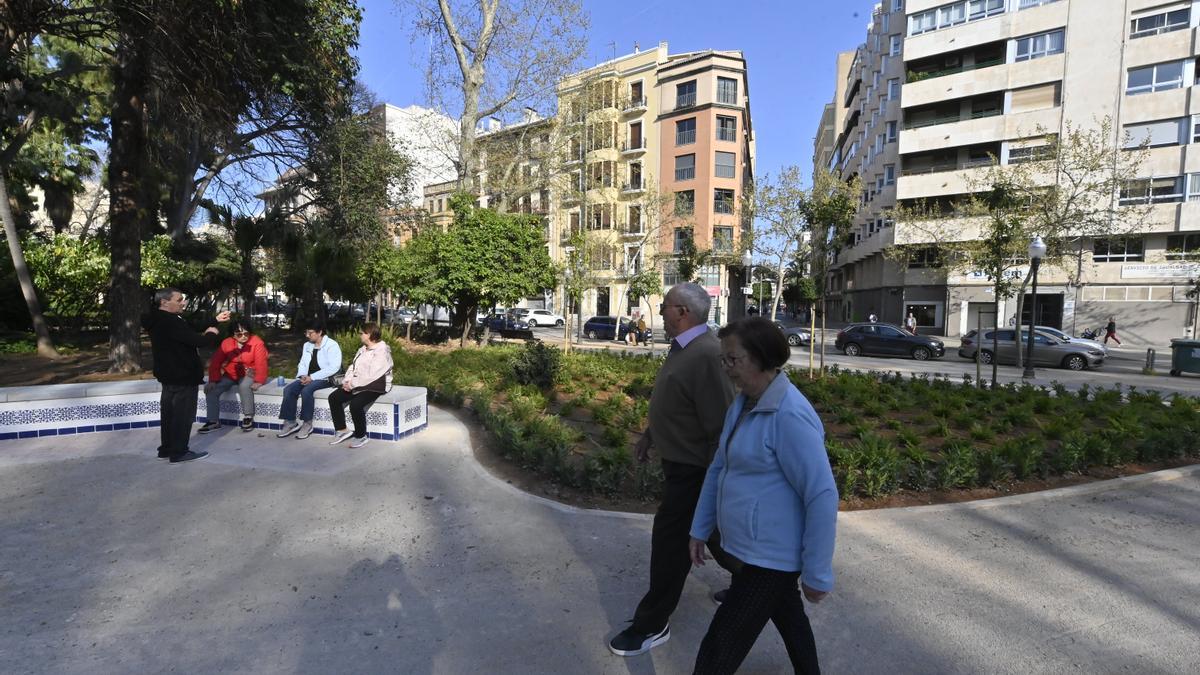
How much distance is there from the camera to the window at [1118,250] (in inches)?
1236

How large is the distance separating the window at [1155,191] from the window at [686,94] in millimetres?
26442

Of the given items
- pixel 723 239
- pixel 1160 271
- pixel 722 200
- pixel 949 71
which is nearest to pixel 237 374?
pixel 723 239

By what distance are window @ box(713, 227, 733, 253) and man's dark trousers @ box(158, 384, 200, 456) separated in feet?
114

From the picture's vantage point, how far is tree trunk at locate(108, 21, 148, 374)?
1000 cm

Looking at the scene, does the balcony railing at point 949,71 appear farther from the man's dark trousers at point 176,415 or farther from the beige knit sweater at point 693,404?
the man's dark trousers at point 176,415

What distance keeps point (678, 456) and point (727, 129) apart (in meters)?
45.2

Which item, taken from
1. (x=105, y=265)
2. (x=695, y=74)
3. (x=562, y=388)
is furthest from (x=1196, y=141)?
(x=105, y=265)

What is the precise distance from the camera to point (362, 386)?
6.22m

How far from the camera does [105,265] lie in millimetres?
16125

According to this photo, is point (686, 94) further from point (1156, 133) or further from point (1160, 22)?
point (1156, 133)

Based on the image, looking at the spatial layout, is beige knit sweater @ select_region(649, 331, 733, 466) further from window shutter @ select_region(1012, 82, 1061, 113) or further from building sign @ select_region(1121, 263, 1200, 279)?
window shutter @ select_region(1012, 82, 1061, 113)

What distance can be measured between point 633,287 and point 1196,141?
29.2 m

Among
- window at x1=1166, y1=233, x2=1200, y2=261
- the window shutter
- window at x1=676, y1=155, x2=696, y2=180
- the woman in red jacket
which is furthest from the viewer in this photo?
window at x1=676, y1=155, x2=696, y2=180

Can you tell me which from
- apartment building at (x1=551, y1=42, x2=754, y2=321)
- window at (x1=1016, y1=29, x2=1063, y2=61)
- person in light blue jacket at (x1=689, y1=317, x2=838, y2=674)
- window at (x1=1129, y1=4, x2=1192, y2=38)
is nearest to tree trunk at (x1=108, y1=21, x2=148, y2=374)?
person in light blue jacket at (x1=689, y1=317, x2=838, y2=674)
